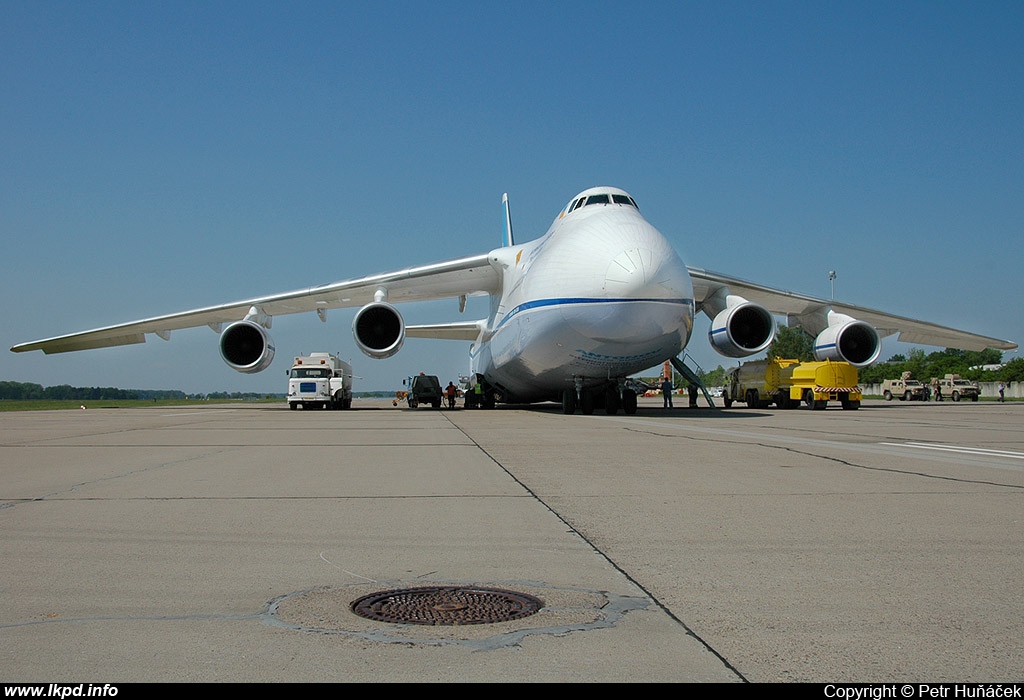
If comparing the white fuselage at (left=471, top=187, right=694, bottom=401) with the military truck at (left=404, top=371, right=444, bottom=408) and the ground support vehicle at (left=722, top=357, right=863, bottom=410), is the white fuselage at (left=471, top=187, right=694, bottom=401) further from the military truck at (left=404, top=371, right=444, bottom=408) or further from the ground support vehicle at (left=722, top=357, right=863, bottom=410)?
the military truck at (left=404, top=371, right=444, bottom=408)

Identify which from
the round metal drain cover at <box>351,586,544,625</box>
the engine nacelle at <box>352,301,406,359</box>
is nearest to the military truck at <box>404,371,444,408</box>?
the engine nacelle at <box>352,301,406,359</box>

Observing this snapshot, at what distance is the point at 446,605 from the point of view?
3.22m

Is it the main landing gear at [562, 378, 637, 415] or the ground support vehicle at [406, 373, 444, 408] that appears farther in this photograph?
the ground support vehicle at [406, 373, 444, 408]

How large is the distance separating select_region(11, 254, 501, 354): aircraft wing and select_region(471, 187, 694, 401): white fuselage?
3639mm

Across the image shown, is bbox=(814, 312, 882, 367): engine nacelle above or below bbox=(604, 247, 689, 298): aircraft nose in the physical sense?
below

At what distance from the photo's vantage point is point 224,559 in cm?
405

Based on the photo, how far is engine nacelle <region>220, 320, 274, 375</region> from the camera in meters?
23.2

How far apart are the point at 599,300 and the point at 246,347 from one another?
452 inches

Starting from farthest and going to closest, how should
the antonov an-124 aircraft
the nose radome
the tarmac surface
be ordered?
the antonov an-124 aircraft, the nose radome, the tarmac surface

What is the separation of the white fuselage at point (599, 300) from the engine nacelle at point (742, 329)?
289 cm

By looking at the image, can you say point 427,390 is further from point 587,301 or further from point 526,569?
point 526,569

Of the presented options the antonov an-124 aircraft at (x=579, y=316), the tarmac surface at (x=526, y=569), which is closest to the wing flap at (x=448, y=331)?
the antonov an-124 aircraft at (x=579, y=316)

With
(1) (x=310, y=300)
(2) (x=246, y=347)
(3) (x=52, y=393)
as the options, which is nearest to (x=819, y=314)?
(1) (x=310, y=300)
